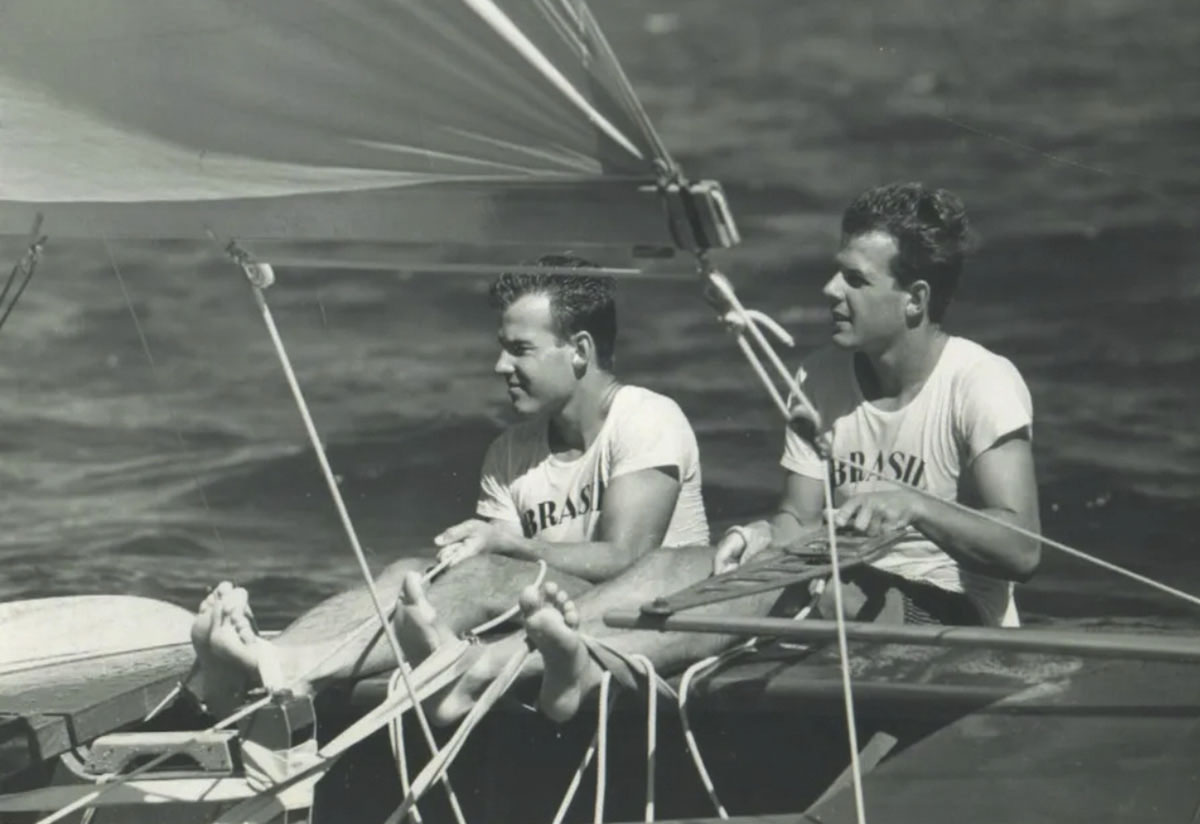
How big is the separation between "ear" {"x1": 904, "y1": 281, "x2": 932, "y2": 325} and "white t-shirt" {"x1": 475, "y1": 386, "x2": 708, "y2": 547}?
42 centimetres

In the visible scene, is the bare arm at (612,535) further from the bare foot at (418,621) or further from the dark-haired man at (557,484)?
the bare foot at (418,621)

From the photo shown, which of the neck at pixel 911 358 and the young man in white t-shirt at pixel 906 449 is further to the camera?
the neck at pixel 911 358

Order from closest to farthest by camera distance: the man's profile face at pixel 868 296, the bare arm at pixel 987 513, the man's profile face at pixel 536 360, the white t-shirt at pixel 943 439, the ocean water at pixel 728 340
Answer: the bare arm at pixel 987 513 → the white t-shirt at pixel 943 439 → the man's profile face at pixel 868 296 → the man's profile face at pixel 536 360 → the ocean water at pixel 728 340

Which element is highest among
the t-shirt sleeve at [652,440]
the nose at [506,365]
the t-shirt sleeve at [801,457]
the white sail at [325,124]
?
the white sail at [325,124]

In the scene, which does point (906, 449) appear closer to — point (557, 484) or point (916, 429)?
point (916, 429)

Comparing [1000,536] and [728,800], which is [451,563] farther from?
[1000,536]

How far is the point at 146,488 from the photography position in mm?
5055

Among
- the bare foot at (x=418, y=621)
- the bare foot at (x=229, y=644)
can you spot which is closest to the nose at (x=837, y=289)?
the bare foot at (x=418, y=621)

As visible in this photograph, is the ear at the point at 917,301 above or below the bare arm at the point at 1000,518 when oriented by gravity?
above

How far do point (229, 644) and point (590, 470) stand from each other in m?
0.87

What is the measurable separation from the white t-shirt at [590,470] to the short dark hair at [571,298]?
10 centimetres

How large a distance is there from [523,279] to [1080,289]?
1339 mm

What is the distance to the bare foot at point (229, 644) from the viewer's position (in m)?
2.80

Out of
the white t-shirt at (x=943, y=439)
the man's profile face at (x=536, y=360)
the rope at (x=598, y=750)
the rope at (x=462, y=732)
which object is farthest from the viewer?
the man's profile face at (x=536, y=360)
